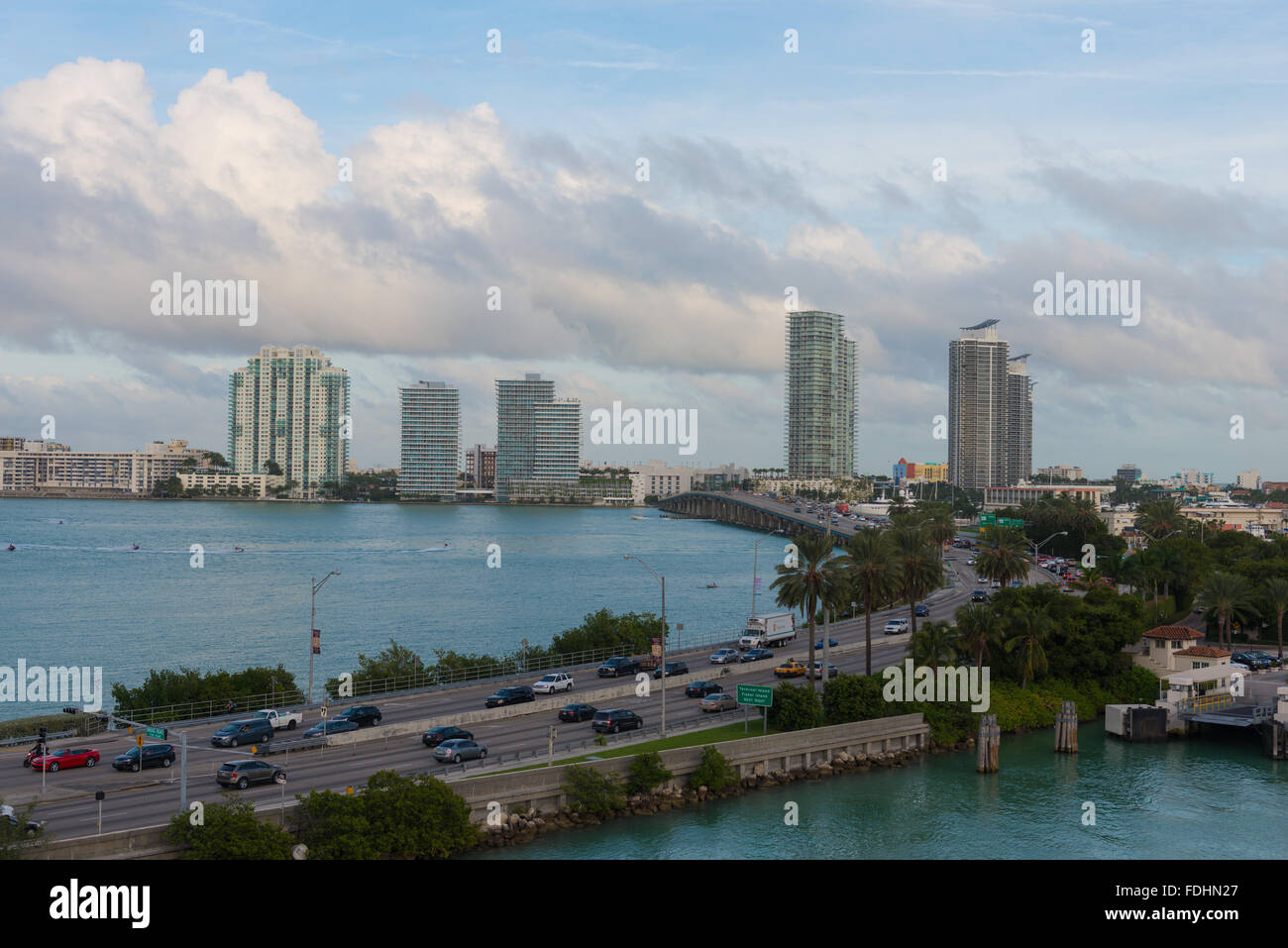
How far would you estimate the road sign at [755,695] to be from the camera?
50.6 m

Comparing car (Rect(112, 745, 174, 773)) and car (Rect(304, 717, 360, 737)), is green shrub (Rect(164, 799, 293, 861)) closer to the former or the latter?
car (Rect(112, 745, 174, 773))

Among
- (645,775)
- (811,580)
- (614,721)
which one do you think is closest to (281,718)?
(614,721)

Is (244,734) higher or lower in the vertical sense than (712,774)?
higher

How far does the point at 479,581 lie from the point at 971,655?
258 ft

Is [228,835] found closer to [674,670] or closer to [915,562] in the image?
[674,670]

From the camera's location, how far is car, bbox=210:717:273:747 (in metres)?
42.4

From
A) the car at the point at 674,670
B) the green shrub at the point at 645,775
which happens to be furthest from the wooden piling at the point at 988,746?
the green shrub at the point at 645,775

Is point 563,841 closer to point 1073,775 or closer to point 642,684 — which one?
point 642,684

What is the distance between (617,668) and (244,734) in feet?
73.4

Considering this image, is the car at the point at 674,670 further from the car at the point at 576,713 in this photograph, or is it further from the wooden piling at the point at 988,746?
the wooden piling at the point at 988,746

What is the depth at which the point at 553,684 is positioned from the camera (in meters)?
55.4

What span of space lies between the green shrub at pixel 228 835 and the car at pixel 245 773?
13.0 feet

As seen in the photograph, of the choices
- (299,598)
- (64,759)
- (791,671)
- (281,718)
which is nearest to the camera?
(64,759)
